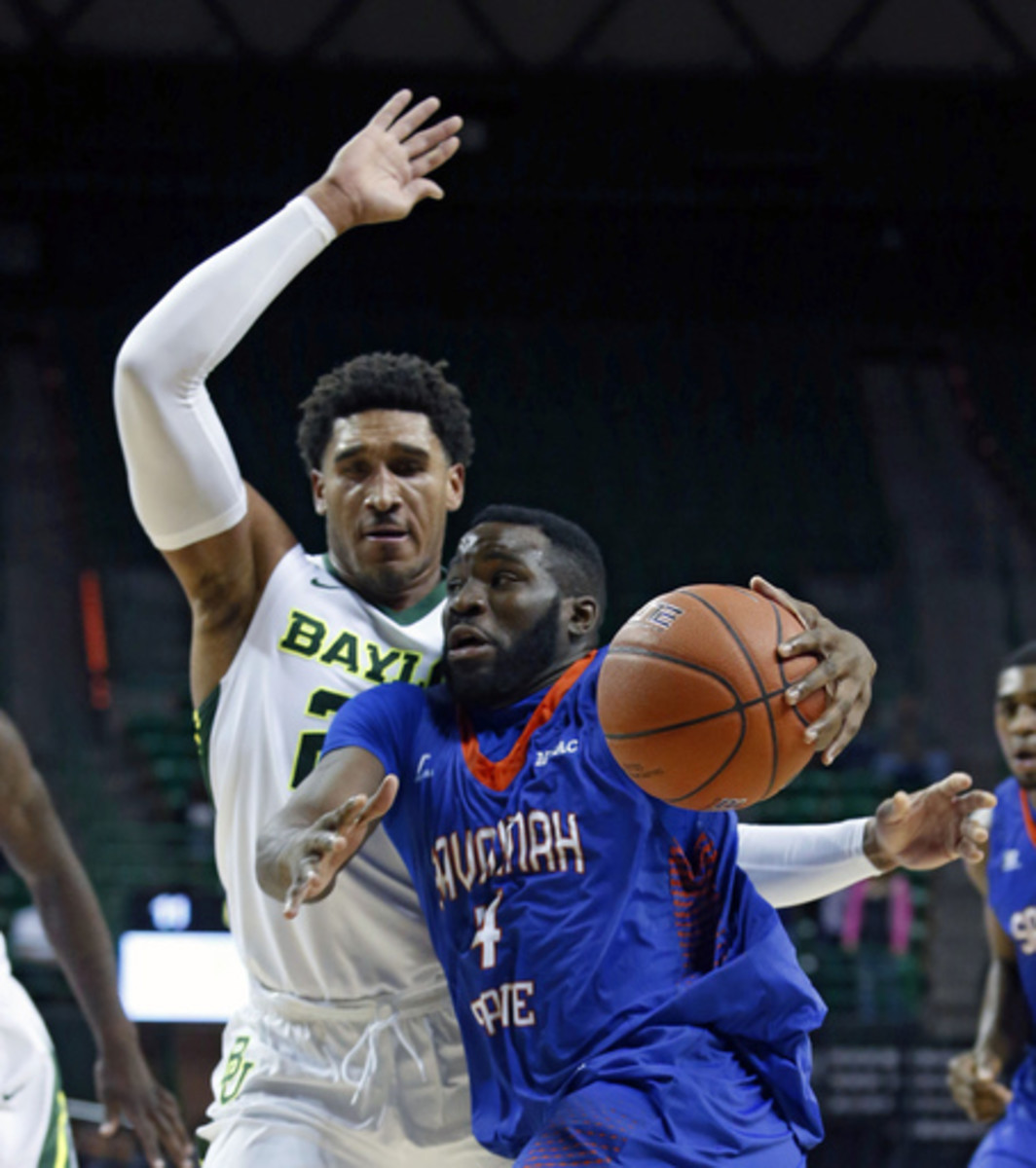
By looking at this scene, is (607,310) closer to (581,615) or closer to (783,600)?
(581,615)

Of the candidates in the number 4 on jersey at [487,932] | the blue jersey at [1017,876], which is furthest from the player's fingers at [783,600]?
the blue jersey at [1017,876]

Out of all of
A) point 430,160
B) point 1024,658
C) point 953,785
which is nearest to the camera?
point 953,785

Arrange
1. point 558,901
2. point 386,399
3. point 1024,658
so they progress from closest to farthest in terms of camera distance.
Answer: point 558,901 < point 386,399 < point 1024,658

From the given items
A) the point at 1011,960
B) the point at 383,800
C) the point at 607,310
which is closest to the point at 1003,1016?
the point at 1011,960

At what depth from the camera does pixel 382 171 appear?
3.37 metres

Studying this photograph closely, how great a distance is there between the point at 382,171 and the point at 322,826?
1.58m

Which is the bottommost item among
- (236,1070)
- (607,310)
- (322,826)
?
(236,1070)

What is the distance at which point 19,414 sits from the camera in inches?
496

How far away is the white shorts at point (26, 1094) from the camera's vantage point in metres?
3.16

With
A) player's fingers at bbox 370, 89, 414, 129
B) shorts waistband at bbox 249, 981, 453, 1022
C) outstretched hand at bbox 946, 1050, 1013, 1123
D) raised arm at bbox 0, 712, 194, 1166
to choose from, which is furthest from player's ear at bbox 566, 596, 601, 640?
outstretched hand at bbox 946, 1050, 1013, 1123

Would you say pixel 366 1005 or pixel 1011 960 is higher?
pixel 366 1005

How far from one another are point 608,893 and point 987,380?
11023 millimetres

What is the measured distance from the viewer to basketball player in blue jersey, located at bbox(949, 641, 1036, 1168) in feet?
15.7

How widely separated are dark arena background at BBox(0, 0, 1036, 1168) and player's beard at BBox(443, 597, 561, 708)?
638 centimetres
